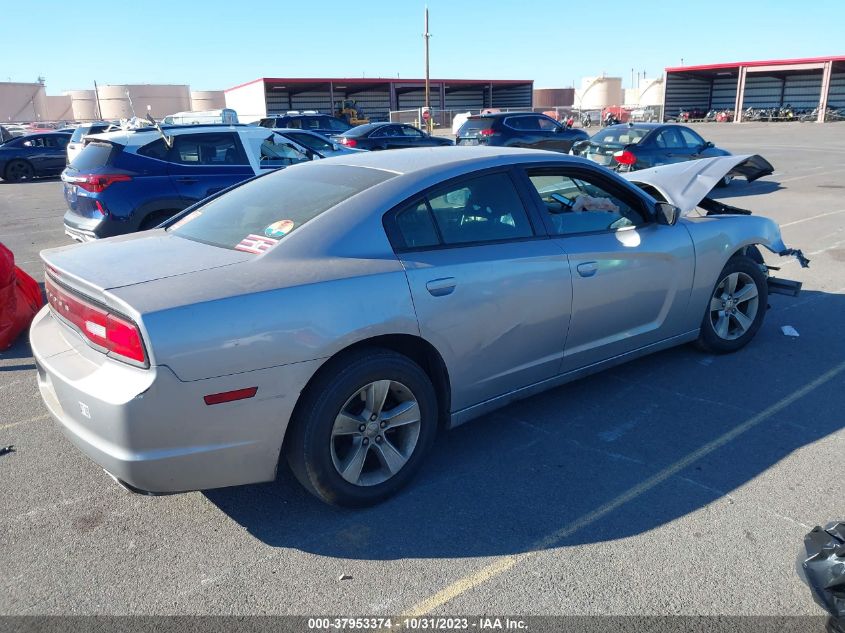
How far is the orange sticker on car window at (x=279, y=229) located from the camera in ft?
10.9

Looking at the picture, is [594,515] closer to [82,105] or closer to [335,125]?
[335,125]

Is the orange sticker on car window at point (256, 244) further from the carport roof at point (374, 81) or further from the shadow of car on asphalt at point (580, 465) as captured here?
the carport roof at point (374, 81)

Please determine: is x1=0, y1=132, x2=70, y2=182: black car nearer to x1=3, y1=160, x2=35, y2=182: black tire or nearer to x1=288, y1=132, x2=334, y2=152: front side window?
x1=3, y1=160, x2=35, y2=182: black tire

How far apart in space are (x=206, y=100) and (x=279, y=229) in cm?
7645

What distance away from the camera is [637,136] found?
14672 millimetres

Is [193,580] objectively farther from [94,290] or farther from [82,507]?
[94,290]

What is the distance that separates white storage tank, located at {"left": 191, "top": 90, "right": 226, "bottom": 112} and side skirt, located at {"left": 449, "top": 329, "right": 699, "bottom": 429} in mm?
72795

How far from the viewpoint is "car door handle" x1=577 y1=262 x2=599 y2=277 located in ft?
12.8

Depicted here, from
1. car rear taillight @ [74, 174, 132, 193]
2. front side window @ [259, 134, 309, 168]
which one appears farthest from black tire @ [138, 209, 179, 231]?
front side window @ [259, 134, 309, 168]

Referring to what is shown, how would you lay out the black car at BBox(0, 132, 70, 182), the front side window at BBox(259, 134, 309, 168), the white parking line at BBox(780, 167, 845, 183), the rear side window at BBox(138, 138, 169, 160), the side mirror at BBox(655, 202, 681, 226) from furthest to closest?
the black car at BBox(0, 132, 70, 182) → the white parking line at BBox(780, 167, 845, 183) → the front side window at BBox(259, 134, 309, 168) → the rear side window at BBox(138, 138, 169, 160) → the side mirror at BBox(655, 202, 681, 226)

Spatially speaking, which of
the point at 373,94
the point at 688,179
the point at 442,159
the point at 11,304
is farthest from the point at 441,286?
the point at 373,94

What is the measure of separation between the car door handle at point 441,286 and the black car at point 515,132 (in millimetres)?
15389

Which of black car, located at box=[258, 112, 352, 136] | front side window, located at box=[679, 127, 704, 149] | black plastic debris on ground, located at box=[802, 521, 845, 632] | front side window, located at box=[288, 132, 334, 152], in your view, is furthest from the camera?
black car, located at box=[258, 112, 352, 136]

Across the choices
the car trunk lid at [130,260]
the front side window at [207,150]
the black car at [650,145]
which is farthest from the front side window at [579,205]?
the black car at [650,145]
